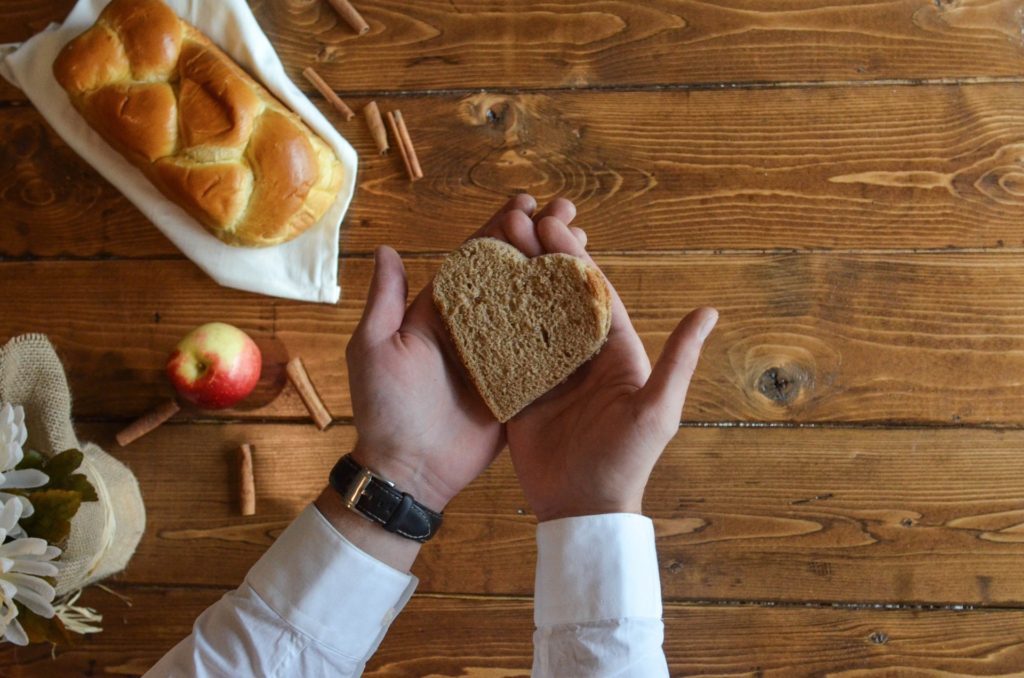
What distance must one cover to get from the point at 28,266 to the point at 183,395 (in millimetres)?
389

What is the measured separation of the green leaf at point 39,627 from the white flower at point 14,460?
0.31 feet

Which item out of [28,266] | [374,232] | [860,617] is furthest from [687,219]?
[28,266]

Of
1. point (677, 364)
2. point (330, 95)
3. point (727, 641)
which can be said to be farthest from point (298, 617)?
point (330, 95)

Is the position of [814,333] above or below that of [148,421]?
above

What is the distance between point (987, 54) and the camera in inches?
49.1

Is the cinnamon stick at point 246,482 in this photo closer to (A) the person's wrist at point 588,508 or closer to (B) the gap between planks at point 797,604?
(B) the gap between planks at point 797,604

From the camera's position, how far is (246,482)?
122 cm

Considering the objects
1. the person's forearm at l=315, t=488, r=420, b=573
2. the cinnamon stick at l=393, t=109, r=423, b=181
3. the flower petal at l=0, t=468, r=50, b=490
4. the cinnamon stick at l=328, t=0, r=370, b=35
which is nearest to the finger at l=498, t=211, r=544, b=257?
the cinnamon stick at l=393, t=109, r=423, b=181

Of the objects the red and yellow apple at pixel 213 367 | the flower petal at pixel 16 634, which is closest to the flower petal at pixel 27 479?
the flower petal at pixel 16 634

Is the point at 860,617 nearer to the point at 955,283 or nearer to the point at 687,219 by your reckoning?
the point at 955,283

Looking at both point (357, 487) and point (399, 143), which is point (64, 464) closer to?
point (357, 487)

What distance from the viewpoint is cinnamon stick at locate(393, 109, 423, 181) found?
4.10 feet

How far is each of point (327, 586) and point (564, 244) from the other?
1.71 feet

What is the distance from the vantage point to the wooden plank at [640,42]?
1.25 meters
